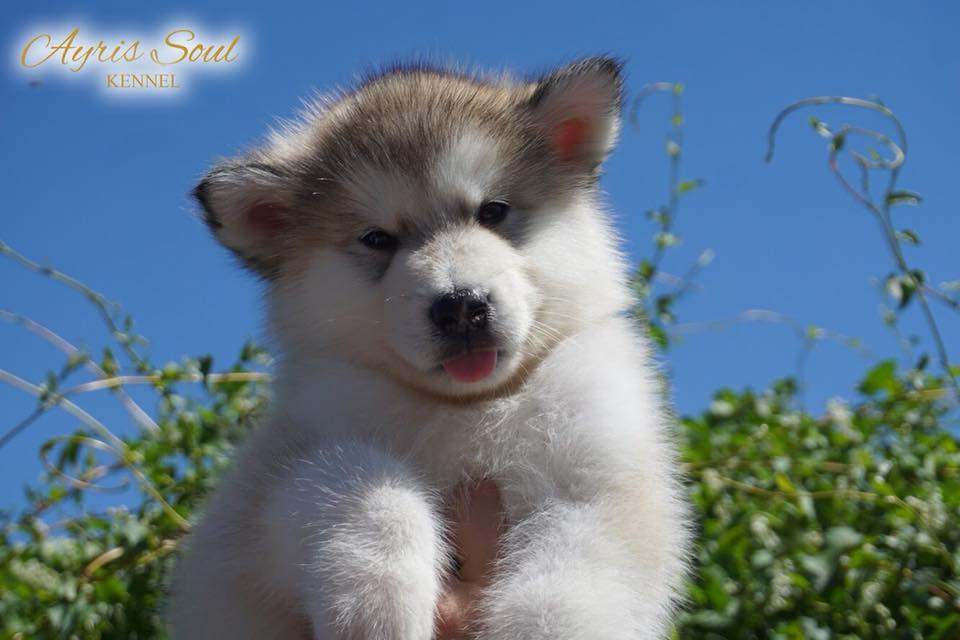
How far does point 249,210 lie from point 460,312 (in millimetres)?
918

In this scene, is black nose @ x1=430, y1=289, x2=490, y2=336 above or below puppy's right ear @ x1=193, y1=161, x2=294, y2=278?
below

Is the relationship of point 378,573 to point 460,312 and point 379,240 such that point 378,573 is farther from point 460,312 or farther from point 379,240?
point 379,240

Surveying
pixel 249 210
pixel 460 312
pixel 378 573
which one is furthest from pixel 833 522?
pixel 249 210

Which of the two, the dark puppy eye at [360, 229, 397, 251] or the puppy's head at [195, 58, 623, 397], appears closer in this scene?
the puppy's head at [195, 58, 623, 397]

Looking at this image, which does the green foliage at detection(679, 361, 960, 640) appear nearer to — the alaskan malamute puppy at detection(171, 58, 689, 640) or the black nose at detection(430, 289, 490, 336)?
the alaskan malamute puppy at detection(171, 58, 689, 640)

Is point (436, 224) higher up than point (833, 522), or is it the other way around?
point (436, 224)

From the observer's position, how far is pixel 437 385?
8.71 feet

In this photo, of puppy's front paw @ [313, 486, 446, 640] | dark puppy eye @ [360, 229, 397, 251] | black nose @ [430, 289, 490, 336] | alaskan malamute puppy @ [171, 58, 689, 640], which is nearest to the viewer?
puppy's front paw @ [313, 486, 446, 640]

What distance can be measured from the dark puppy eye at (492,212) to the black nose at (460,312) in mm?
321

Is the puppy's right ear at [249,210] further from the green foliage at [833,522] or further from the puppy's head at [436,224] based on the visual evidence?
the green foliage at [833,522]

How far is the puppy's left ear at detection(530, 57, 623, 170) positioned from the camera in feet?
10.0

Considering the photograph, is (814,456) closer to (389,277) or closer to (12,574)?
(389,277)

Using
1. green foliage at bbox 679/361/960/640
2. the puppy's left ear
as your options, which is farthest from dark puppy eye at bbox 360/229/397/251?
green foliage at bbox 679/361/960/640

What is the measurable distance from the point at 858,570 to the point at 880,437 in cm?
98
